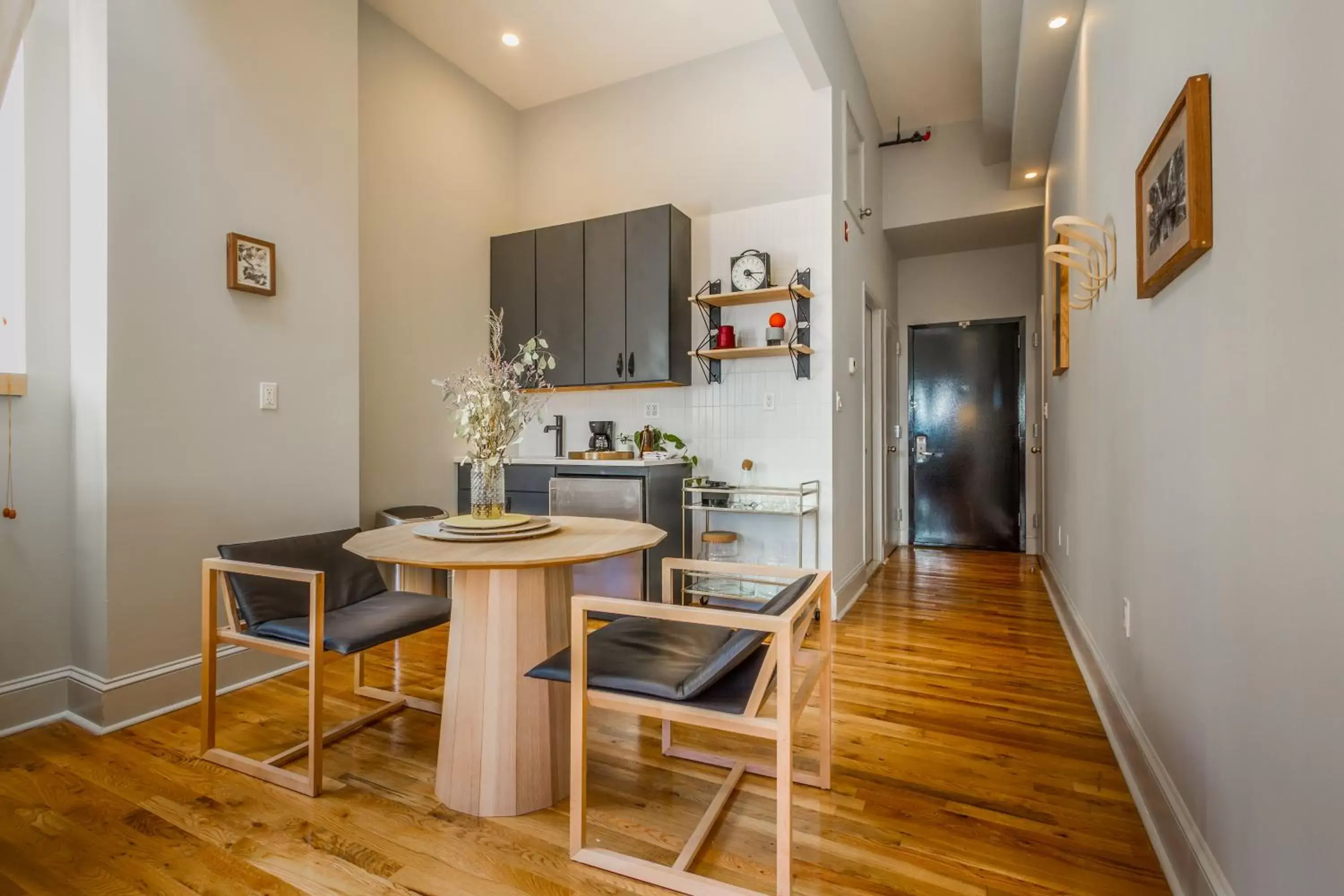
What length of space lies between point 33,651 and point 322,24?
274 cm

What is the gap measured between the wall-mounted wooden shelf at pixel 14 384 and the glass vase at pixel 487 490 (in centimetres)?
163

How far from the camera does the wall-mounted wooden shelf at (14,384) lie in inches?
87.1

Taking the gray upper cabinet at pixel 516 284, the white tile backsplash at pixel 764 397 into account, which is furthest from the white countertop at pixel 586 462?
the gray upper cabinet at pixel 516 284

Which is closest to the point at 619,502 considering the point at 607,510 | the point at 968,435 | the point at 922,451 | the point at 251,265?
the point at 607,510

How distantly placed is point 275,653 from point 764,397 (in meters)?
2.70

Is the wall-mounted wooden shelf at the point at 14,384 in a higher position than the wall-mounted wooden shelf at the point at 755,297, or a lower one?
lower

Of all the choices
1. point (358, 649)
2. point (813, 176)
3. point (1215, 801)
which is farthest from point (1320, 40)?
point (813, 176)

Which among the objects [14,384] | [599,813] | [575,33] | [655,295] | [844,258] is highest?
[575,33]

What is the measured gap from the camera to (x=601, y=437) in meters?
4.18

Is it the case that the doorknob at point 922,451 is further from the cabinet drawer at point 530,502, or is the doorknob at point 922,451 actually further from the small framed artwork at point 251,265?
the small framed artwork at point 251,265

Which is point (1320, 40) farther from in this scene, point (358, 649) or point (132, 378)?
point (132, 378)

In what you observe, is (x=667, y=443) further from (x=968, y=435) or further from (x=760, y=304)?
(x=968, y=435)

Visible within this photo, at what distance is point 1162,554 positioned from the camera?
1.67 metres

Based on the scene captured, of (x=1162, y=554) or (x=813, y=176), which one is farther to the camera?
(x=813, y=176)
